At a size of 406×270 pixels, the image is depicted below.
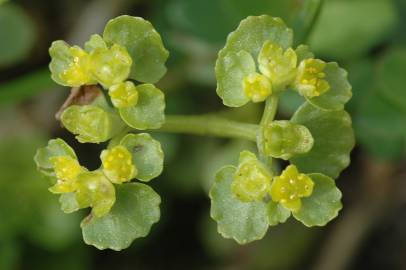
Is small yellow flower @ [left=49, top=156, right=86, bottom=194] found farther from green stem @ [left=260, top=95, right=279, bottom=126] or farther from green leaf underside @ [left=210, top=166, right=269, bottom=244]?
green stem @ [left=260, top=95, right=279, bottom=126]

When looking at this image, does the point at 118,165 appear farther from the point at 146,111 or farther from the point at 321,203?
the point at 321,203

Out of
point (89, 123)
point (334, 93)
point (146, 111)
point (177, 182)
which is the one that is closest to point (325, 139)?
point (334, 93)

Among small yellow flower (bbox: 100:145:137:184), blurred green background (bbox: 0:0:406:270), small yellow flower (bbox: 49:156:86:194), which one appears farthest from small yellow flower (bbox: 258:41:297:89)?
blurred green background (bbox: 0:0:406:270)

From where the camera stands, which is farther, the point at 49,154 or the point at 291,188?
the point at 49,154

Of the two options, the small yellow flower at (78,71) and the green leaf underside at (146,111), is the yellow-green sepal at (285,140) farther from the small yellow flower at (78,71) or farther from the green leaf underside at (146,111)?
the small yellow flower at (78,71)

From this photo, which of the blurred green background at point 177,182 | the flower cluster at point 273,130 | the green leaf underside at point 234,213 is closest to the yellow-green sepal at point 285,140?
the flower cluster at point 273,130
